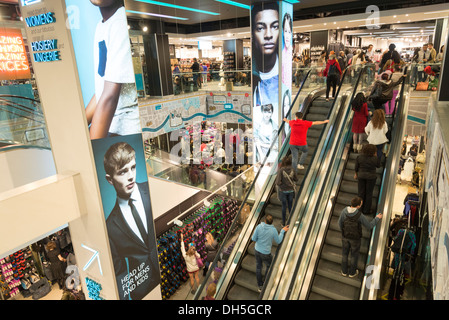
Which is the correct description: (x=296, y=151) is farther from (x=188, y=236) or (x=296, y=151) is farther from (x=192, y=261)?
(x=188, y=236)

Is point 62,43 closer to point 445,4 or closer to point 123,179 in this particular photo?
point 123,179

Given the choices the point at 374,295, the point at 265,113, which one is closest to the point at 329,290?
the point at 374,295

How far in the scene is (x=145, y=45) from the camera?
1434 cm

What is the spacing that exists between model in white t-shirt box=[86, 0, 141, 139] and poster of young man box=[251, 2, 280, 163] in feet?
18.5

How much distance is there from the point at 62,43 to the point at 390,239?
7.30m

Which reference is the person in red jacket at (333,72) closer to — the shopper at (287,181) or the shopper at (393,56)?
the shopper at (393,56)

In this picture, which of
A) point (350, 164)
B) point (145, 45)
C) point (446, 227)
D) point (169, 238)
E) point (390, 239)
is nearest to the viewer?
point (446, 227)

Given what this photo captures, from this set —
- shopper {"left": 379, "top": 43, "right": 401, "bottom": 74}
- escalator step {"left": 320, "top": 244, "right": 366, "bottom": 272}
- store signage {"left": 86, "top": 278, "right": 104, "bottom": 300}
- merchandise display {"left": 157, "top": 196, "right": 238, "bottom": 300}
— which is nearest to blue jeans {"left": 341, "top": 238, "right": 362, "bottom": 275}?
escalator step {"left": 320, "top": 244, "right": 366, "bottom": 272}

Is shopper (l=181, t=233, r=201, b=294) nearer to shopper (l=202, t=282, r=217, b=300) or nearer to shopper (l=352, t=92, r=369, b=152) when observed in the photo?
shopper (l=202, t=282, r=217, b=300)

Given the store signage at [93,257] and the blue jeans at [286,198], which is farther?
the blue jeans at [286,198]

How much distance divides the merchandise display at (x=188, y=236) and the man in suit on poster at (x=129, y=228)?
210 cm

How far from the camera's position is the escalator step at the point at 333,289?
15.0 feet

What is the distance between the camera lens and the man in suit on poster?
4.84 meters

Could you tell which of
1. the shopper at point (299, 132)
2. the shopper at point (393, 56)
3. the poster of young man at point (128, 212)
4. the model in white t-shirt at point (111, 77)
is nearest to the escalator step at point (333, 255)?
the shopper at point (299, 132)
